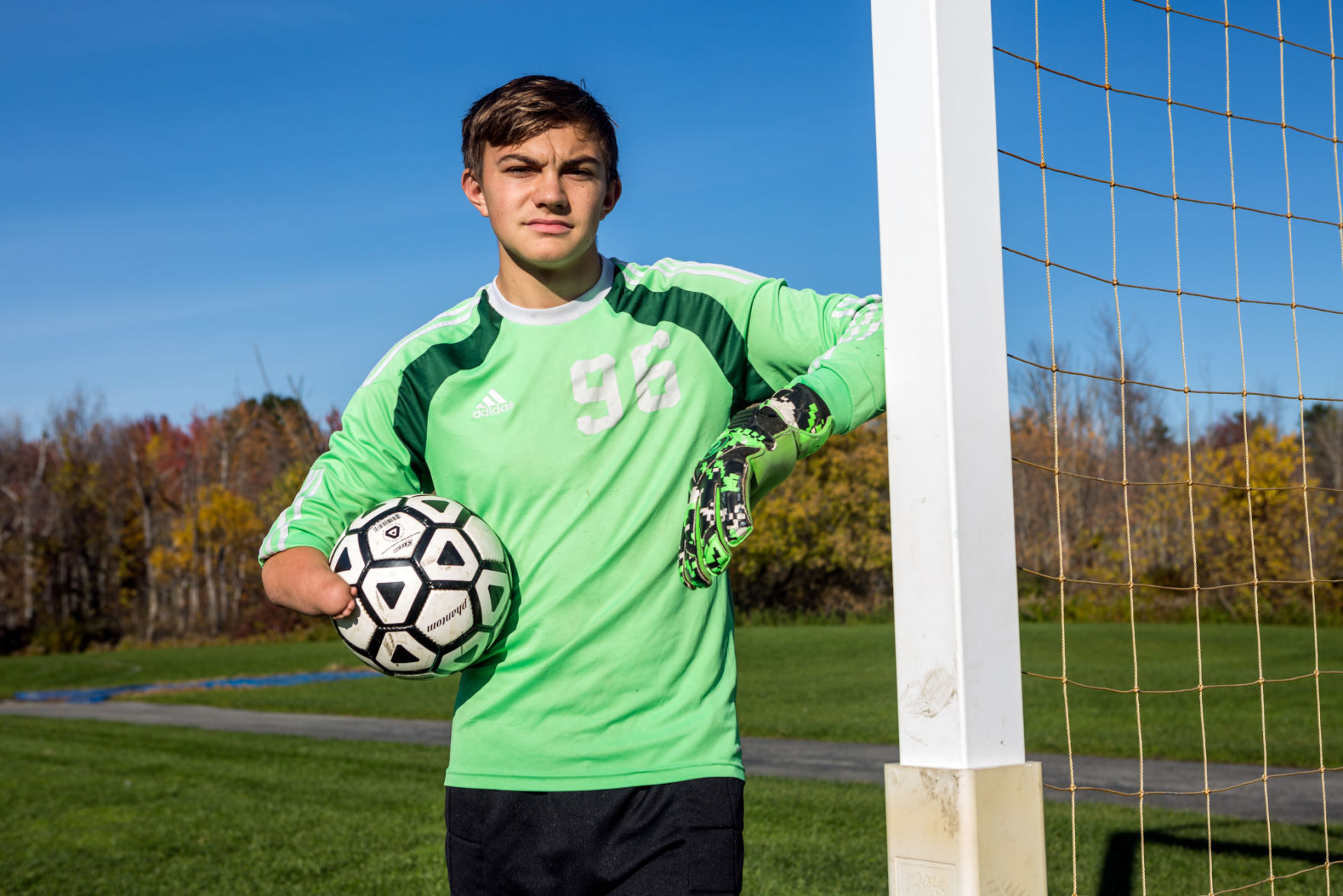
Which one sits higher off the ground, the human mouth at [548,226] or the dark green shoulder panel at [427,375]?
the human mouth at [548,226]

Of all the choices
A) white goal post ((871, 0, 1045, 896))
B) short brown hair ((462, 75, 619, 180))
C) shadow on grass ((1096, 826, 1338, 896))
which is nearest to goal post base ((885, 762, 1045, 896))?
white goal post ((871, 0, 1045, 896))

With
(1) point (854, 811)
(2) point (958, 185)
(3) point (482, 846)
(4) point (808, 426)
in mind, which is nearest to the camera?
(2) point (958, 185)

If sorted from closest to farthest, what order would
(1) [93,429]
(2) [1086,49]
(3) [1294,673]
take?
(2) [1086,49]
(3) [1294,673]
(1) [93,429]

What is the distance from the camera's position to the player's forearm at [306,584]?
225cm

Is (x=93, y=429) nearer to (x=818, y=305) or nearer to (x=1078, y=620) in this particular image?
(x=1078, y=620)

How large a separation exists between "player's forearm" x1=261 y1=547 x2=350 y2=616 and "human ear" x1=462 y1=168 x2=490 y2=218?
0.83m

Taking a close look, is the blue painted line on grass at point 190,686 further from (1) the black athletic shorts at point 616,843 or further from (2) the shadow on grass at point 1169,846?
(1) the black athletic shorts at point 616,843

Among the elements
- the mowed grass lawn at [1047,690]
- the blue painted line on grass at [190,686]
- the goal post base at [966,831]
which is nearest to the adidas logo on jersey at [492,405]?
the goal post base at [966,831]

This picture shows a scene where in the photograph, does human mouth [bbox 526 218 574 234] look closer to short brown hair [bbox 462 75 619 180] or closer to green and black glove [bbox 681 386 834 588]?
short brown hair [bbox 462 75 619 180]

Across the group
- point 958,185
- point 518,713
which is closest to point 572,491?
point 518,713

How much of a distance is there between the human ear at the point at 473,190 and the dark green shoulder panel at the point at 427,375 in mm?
279

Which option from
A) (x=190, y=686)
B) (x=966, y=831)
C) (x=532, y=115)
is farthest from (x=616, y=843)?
(x=190, y=686)

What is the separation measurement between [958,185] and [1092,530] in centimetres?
2402

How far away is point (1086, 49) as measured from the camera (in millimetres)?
2916
